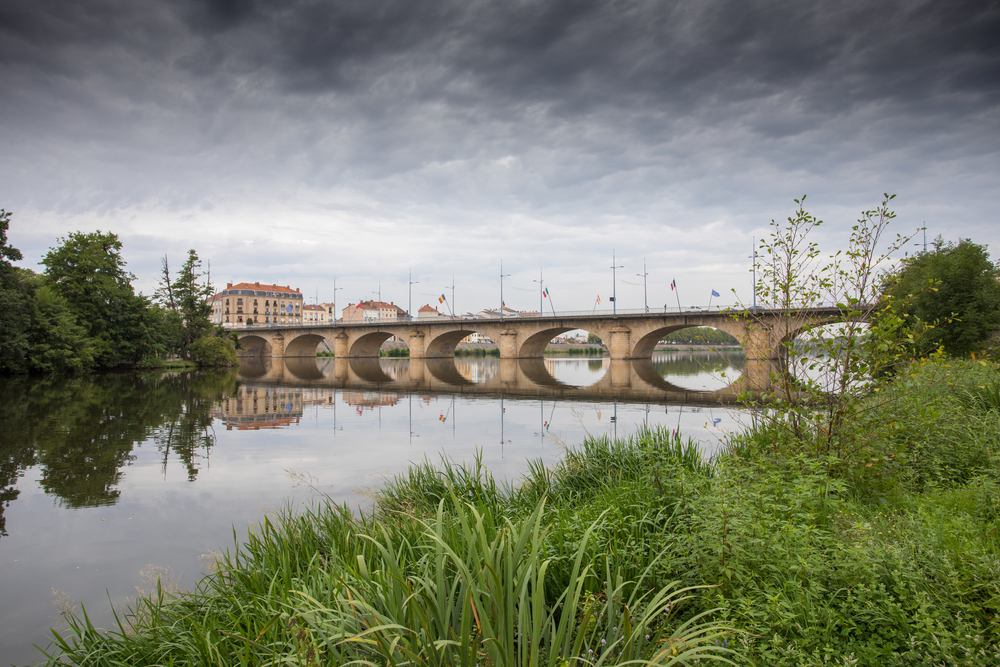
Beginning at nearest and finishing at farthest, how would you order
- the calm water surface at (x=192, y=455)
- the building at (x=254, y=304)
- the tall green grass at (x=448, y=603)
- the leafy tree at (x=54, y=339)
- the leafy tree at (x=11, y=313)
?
the tall green grass at (x=448, y=603)
the calm water surface at (x=192, y=455)
the leafy tree at (x=11, y=313)
the leafy tree at (x=54, y=339)
the building at (x=254, y=304)

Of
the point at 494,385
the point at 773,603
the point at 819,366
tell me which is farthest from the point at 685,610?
the point at 494,385

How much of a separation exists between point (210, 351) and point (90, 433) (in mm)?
37661

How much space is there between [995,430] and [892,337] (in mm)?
2259

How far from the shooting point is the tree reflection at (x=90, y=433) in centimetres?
945

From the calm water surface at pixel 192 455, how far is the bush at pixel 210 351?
920 inches

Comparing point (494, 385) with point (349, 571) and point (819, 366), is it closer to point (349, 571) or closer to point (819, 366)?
point (819, 366)

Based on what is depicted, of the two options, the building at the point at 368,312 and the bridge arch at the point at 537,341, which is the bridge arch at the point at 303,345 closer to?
the bridge arch at the point at 537,341

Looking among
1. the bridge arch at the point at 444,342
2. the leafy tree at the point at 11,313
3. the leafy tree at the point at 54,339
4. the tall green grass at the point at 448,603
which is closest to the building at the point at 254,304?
the bridge arch at the point at 444,342

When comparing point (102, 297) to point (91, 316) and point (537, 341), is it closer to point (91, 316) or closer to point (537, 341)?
point (91, 316)

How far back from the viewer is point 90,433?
14.0 meters

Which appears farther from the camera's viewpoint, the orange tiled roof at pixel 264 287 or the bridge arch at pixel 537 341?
the orange tiled roof at pixel 264 287

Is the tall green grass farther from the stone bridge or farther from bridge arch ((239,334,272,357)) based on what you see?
bridge arch ((239,334,272,357))

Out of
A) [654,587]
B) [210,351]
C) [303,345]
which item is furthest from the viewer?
[303,345]

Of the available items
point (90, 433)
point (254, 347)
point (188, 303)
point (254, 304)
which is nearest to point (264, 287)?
point (254, 304)
